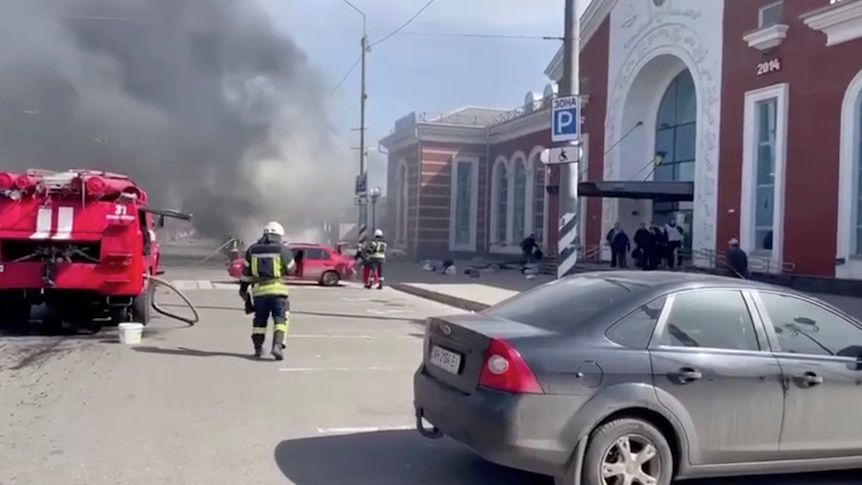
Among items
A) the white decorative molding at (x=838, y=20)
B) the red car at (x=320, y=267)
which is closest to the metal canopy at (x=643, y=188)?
the white decorative molding at (x=838, y=20)

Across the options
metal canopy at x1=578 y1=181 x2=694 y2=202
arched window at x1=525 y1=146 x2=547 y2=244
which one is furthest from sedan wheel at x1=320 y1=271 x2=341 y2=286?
arched window at x1=525 y1=146 x2=547 y2=244

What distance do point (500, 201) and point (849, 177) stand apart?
22957mm

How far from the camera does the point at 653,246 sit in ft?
75.8

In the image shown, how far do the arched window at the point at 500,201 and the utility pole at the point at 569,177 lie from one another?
2746cm

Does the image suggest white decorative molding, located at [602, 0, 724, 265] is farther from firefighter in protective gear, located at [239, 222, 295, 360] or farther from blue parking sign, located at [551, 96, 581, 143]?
firefighter in protective gear, located at [239, 222, 295, 360]

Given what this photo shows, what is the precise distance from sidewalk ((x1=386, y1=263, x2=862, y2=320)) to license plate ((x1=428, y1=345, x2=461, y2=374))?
1065cm

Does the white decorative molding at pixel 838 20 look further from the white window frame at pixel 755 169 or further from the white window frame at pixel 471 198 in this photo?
the white window frame at pixel 471 198

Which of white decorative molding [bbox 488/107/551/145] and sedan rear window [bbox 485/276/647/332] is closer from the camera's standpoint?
sedan rear window [bbox 485/276/647/332]

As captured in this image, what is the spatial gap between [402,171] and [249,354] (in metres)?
35.5

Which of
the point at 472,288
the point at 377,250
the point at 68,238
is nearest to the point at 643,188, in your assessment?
the point at 472,288

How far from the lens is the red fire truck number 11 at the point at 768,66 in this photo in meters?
20.4

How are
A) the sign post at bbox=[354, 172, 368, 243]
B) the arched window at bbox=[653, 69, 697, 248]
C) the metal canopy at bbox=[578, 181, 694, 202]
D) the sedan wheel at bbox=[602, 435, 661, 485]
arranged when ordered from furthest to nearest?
the sign post at bbox=[354, 172, 368, 243], the arched window at bbox=[653, 69, 697, 248], the metal canopy at bbox=[578, 181, 694, 202], the sedan wheel at bbox=[602, 435, 661, 485]

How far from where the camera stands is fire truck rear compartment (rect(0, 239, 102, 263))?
36.1 ft

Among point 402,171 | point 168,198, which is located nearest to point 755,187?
point 168,198
